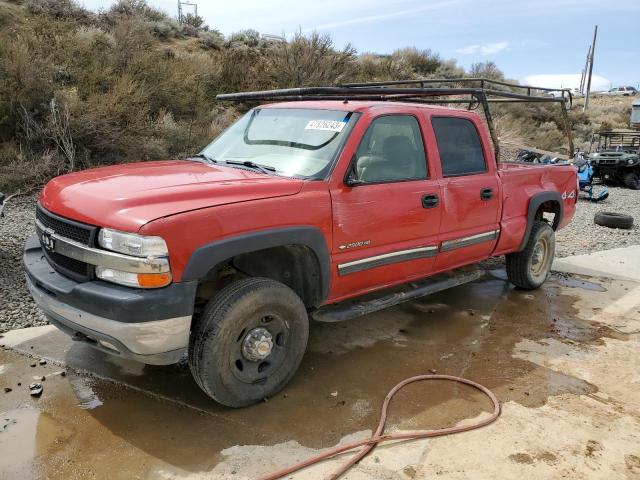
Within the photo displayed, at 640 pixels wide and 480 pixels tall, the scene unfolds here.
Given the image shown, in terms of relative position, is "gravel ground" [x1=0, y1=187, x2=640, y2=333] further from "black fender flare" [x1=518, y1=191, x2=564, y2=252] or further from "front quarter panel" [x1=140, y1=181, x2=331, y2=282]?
"front quarter panel" [x1=140, y1=181, x2=331, y2=282]

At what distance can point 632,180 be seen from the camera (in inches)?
688

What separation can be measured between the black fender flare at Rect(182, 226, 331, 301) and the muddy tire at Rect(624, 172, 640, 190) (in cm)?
1717

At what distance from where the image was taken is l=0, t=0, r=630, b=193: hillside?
1001 cm

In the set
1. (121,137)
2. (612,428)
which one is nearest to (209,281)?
(612,428)

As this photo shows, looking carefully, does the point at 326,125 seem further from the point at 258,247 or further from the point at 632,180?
the point at 632,180

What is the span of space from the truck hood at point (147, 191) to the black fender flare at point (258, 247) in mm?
222

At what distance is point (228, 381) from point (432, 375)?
4.87ft

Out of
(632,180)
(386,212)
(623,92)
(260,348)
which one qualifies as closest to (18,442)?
(260,348)

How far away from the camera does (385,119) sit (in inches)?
158

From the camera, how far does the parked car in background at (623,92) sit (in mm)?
61750

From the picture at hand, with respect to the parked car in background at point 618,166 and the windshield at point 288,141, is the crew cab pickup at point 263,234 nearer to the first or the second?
the windshield at point 288,141

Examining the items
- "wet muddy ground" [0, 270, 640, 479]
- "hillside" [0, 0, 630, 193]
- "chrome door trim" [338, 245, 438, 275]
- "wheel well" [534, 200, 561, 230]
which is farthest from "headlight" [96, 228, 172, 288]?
"hillside" [0, 0, 630, 193]

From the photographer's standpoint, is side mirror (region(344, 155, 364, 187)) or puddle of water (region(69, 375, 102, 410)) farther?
side mirror (region(344, 155, 364, 187))

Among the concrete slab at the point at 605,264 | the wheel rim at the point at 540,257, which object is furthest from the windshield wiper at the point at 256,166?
the concrete slab at the point at 605,264
